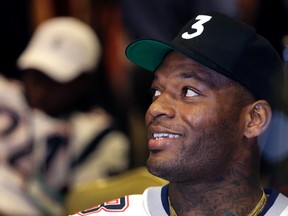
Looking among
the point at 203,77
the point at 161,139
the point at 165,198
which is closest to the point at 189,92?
the point at 203,77

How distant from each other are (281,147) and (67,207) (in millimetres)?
1123

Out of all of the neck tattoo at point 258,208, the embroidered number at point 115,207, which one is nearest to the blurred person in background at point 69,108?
the embroidered number at point 115,207

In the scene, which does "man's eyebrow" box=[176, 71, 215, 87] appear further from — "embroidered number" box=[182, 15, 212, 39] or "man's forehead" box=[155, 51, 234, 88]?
"embroidered number" box=[182, 15, 212, 39]

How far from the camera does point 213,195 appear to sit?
2.85 meters

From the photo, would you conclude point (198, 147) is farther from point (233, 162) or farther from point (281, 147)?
point (281, 147)

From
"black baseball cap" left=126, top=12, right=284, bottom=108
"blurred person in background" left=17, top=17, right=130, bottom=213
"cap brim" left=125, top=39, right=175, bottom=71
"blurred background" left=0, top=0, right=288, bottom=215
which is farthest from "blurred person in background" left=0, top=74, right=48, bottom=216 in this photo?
"black baseball cap" left=126, top=12, right=284, bottom=108

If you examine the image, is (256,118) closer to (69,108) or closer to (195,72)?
(195,72)

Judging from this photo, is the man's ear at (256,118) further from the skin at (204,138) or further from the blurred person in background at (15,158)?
the blurred person in background at (15,158)

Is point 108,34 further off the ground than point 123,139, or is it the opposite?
point 108,34

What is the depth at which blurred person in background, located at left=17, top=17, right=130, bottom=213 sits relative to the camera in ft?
16.8

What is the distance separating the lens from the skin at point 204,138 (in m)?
2.76

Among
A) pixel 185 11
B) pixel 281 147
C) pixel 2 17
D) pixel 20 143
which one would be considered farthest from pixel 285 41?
pixel 2 17

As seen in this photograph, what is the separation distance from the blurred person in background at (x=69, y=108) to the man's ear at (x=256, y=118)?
7.57 ft

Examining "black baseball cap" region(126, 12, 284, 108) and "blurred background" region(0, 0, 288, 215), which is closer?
"black baseball cap" region(126, 12, 284, 108)
